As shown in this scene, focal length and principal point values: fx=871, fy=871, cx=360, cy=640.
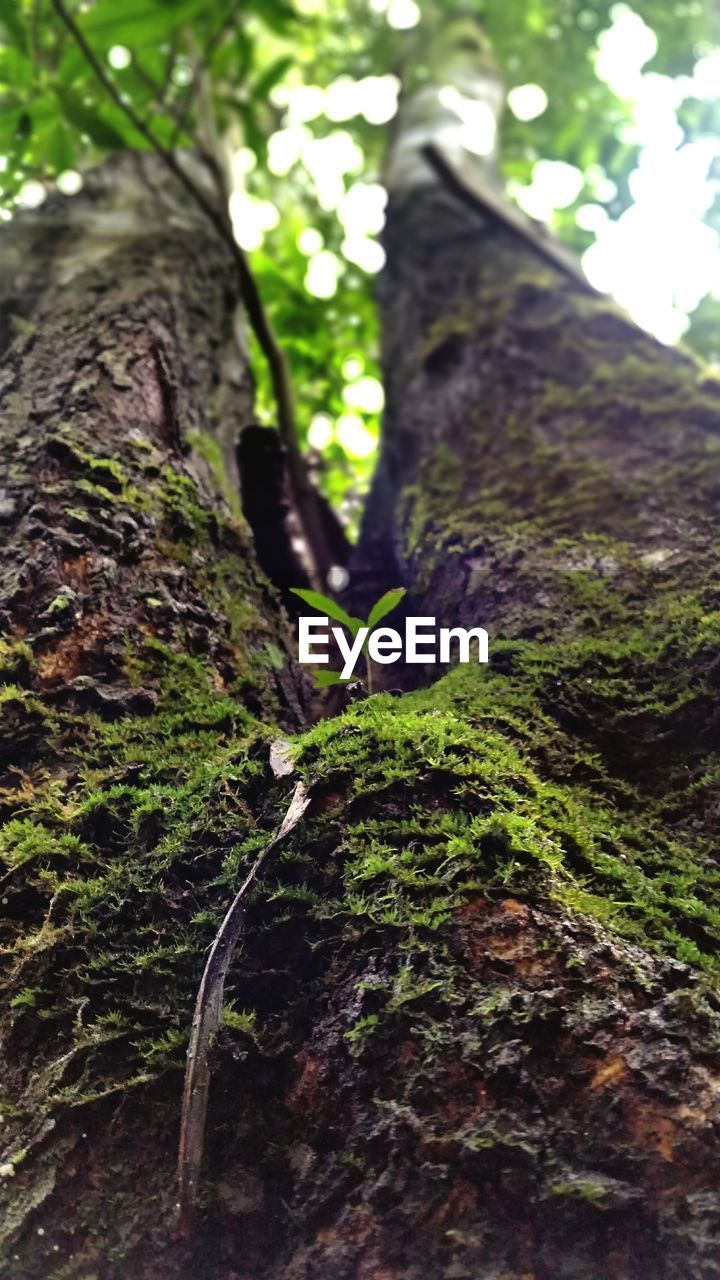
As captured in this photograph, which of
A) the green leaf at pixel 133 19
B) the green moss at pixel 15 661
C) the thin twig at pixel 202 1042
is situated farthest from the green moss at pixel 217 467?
→ the green leaf at pixel 133 19

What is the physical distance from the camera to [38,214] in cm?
260

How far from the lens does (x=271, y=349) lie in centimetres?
313

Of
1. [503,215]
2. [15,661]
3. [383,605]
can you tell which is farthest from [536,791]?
[503,215]

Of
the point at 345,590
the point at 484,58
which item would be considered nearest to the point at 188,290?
the point at 345,590

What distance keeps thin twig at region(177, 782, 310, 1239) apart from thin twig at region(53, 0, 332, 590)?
4.95ft

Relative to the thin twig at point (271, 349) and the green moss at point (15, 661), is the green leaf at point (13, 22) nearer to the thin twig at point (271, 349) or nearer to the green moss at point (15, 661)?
the thin twig at point (271, 349)

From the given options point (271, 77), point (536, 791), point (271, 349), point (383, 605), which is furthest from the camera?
point (271, 77)

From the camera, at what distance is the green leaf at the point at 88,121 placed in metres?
2.60

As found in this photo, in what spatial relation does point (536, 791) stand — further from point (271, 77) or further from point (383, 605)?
point (271, 77)

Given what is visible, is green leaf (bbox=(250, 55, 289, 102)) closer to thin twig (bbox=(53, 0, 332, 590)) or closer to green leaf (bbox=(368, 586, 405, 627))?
thin twig (bbox=(53, 0, 332, 590))

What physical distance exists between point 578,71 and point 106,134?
385 cm

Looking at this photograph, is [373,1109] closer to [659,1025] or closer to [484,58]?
[659,1025]
